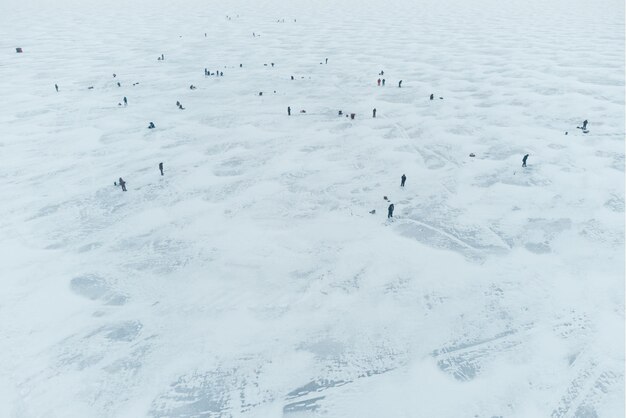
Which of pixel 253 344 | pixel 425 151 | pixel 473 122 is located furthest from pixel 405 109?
pixel 253 344

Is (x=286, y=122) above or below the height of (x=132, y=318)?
above

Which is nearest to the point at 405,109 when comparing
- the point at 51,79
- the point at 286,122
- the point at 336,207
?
the point at 286,122

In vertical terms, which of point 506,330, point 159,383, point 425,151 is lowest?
point 159,383

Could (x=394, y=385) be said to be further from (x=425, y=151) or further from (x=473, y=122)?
(x=473, y=122)

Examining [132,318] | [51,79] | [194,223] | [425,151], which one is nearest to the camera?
[132,318]

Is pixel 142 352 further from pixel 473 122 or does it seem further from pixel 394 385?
pixel 473 122

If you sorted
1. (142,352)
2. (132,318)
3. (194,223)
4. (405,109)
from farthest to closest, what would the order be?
(405,109), (194,223), (132,318), (142,352)

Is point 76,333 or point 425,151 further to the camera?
point 425,151
